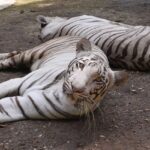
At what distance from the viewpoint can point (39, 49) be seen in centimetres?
449

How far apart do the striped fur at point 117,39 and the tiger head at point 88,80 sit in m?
1.26

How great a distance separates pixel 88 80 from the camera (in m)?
3.06

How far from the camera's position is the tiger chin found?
3098 millimetres

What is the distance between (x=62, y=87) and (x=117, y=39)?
5.08ft

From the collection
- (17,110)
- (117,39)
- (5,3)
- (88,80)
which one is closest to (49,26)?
(117,39)

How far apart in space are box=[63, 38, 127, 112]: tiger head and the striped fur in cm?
126

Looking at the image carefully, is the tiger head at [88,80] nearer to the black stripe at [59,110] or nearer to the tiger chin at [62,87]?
the tiger chin at [62,87]

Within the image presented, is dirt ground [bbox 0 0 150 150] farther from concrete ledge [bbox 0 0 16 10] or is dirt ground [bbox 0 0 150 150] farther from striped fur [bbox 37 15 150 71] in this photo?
concrete ledge [bbox 0 0 16 10]

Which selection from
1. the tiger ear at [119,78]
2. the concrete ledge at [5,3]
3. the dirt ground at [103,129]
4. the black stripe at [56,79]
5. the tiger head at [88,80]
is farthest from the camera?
the concrete ledge at [5,3]

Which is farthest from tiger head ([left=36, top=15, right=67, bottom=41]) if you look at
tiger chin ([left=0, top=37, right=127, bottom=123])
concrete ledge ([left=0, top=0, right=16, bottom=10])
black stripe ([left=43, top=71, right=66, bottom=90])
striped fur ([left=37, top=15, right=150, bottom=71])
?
concrete ledge ([left=0, top=0, right=16, bottom=10])

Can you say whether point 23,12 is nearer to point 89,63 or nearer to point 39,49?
point 39,49

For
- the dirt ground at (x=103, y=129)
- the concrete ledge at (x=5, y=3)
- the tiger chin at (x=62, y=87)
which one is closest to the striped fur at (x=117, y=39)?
the dirt ground at (x=103, y=129)

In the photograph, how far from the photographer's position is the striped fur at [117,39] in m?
4.61

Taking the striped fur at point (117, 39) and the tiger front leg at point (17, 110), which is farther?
the striped fur at point (117, 39)
